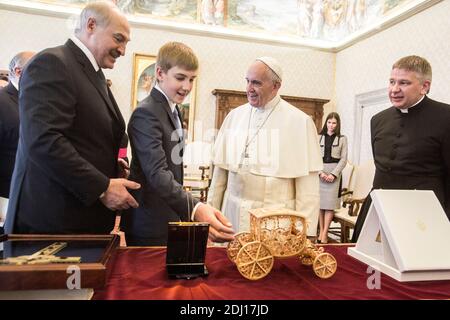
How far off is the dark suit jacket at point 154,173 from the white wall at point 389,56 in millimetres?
5392

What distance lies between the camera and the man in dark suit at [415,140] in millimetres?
2654

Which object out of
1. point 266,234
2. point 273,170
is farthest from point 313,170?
point 266,234

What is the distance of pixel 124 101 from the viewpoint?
7.98 m

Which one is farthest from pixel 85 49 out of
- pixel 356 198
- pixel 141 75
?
pixel 141 75

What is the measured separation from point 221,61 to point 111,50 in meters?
6.88

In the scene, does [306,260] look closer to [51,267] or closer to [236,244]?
[236,244]

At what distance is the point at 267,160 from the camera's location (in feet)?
8.93

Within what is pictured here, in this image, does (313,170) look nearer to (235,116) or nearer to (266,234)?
(235,116)

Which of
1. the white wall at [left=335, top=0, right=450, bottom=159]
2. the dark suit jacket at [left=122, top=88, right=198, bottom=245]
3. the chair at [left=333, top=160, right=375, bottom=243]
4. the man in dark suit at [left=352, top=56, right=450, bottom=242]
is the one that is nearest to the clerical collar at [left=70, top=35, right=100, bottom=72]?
the dark suit jacket at [left=122, top=88, right=198, bottom=245]

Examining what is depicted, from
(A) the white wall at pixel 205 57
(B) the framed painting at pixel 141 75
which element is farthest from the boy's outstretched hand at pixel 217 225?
(A) the white wall at pixel 205 57

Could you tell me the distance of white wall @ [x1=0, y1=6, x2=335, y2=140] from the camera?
295 inches

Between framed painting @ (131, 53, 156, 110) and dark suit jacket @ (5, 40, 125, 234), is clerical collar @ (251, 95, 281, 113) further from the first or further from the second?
framed painting @ (131, 53, 156, 110)

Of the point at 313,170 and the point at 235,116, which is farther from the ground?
the point at 235,116
